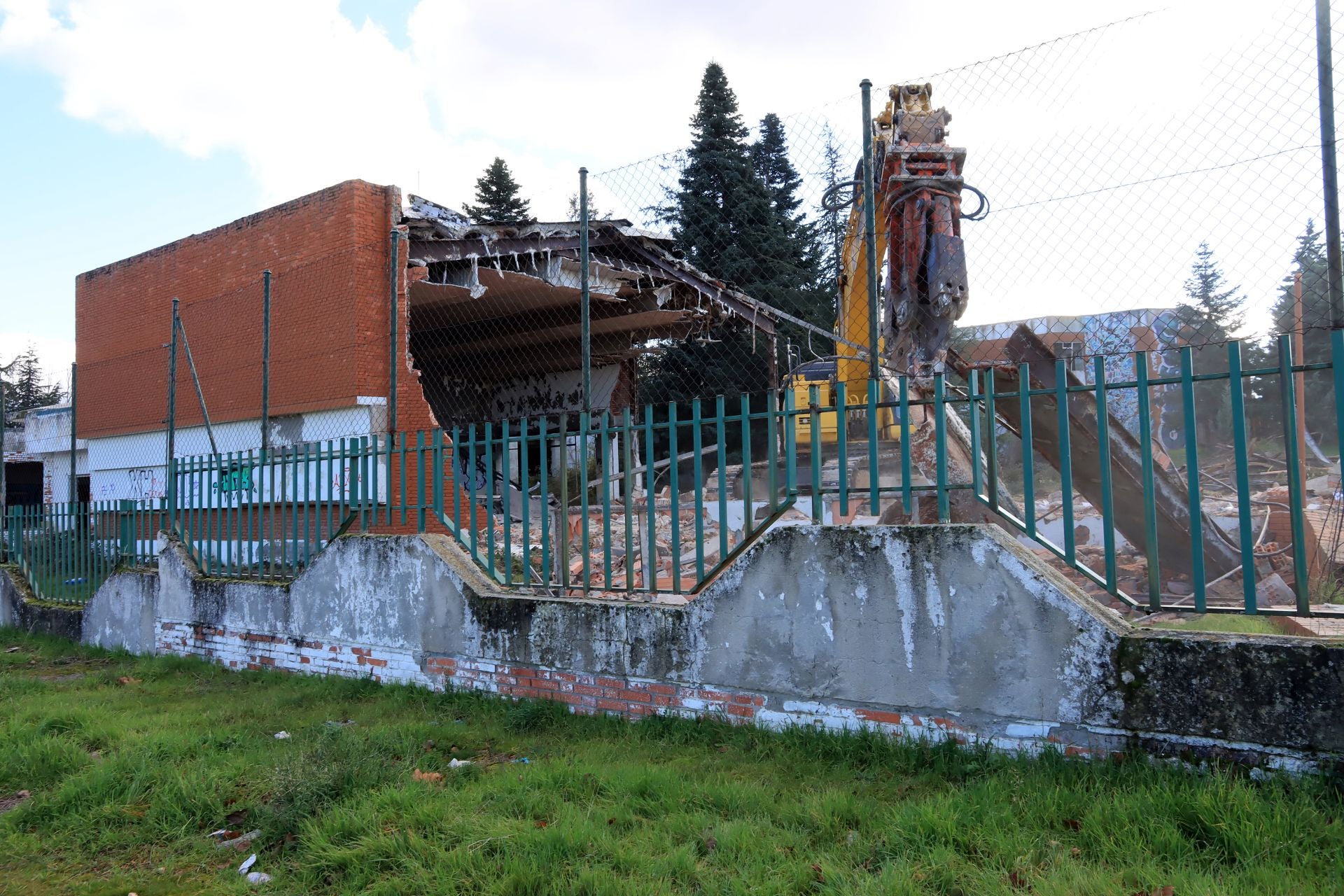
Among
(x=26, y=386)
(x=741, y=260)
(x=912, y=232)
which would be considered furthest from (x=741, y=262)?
(x=26, y=386)

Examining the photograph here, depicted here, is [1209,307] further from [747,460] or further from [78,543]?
[78,543]

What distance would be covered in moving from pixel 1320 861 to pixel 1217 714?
66 cm

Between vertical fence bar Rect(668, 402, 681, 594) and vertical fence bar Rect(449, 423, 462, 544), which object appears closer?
vertical fence bar Rect(668, 402, 681, 594)

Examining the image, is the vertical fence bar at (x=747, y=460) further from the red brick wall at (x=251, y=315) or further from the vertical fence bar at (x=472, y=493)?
the red brick wall at (x=251, y=315)

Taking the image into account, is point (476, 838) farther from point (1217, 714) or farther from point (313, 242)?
point (313, 242)

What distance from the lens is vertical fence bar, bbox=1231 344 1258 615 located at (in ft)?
11.2

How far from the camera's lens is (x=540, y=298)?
40.4ft

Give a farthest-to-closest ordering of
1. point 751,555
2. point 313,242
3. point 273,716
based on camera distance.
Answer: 1. point 313,242
2. point 273,716
3. point 751,555

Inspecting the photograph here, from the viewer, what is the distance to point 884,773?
376cm

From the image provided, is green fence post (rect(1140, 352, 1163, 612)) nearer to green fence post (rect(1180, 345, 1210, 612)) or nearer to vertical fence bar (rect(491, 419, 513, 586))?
green fence post (rect(1180, 345, 1210, 612))

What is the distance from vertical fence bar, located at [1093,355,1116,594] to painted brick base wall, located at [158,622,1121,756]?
721 mm

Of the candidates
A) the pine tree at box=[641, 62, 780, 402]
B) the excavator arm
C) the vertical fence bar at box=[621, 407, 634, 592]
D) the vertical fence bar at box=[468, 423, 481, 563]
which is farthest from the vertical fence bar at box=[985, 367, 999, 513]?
the pine tree at box=[641, 62, 780, 402]

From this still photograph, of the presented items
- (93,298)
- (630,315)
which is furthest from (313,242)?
(93,298)

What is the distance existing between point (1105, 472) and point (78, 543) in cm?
1055
